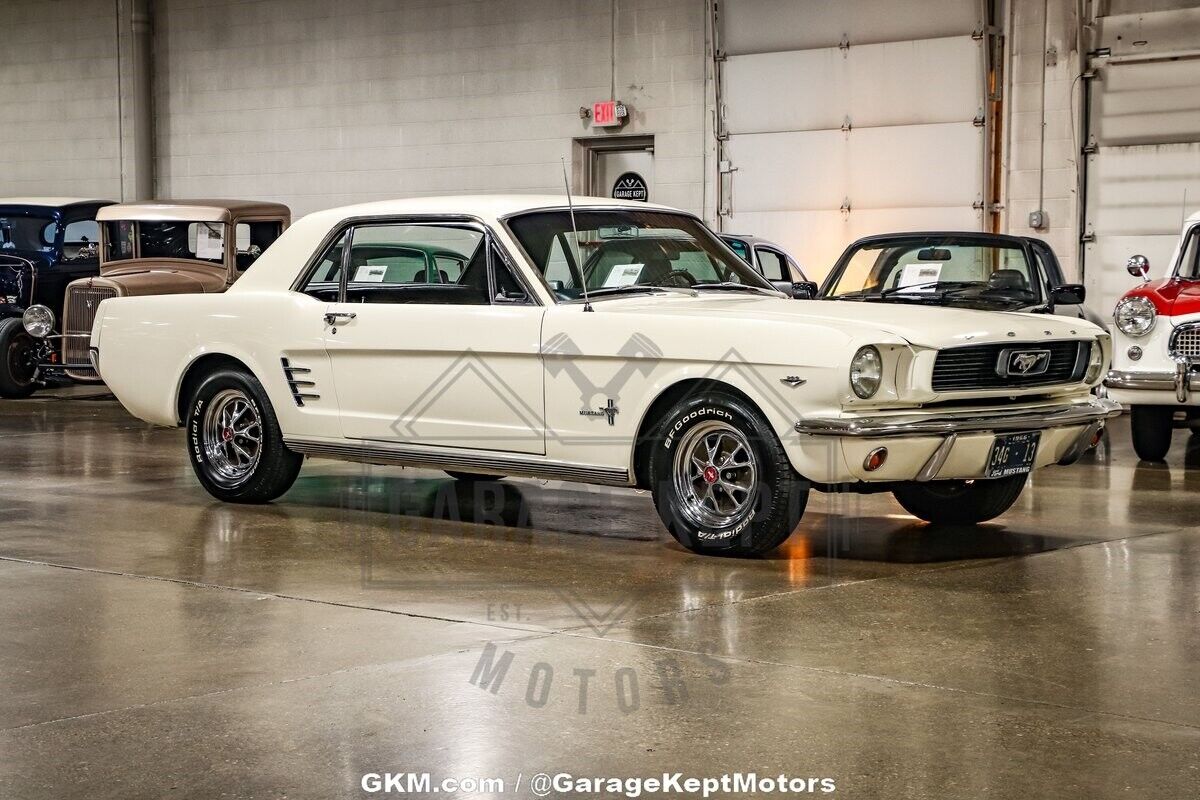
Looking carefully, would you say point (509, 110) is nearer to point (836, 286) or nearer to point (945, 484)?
point (836, 286)

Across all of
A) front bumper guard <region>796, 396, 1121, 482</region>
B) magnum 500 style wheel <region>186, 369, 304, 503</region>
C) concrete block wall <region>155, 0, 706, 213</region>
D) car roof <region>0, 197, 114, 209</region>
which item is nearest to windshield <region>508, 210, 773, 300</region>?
front bumper guard <region>796, 396, 1121, 482</region>

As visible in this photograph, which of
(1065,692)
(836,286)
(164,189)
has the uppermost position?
(164,189)

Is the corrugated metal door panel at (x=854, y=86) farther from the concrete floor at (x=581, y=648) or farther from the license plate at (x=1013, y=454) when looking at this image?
the license plate at (x=1013, y=454)

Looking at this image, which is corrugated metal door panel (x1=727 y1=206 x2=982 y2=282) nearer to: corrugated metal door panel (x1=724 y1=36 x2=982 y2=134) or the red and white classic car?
corrugated metal door panel (x1=724 y1=36 x2=982 y2=134)

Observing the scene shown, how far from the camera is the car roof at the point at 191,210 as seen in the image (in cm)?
1545

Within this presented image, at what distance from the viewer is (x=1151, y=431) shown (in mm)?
10875

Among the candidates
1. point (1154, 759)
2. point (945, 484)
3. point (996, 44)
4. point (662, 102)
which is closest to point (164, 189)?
point (662, 102)

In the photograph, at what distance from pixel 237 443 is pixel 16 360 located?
29.2ft

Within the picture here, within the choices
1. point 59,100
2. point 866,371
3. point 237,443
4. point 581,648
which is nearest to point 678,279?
point 866,371

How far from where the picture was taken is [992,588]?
6.17m

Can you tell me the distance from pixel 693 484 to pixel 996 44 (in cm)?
1145

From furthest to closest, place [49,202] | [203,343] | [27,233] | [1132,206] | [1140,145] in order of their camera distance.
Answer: [49,202] < [27,233] < [1132,206] < [1140,145] < [203,343]

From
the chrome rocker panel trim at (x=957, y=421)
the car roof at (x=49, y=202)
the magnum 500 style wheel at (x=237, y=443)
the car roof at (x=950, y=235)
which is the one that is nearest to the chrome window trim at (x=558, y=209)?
the chrome rocker panel trim at (x=957, y=421)

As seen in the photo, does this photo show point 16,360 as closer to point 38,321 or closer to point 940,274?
point 38,321
